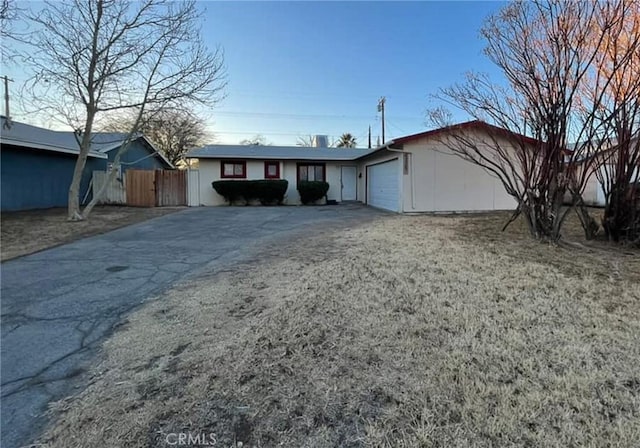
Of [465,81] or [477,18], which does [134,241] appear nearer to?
[465,81]

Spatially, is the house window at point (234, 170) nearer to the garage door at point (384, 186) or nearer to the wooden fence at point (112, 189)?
the wooden fence at point (112, 189)

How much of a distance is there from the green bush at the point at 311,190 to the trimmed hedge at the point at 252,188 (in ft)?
2.90

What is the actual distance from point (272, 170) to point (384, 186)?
250 inches

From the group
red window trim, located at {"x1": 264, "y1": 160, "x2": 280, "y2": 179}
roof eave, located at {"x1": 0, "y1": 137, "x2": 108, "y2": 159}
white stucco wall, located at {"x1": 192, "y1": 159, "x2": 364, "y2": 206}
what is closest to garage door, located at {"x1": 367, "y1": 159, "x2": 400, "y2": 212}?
white stucco wall, located at {"x1": 192, "y1": 159, "x2": 364, "y2": 206}

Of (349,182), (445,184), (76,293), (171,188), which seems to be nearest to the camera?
(76,293)

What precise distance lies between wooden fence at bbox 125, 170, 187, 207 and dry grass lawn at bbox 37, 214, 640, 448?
13232 mm

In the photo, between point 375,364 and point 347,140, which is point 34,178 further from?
point 347,140

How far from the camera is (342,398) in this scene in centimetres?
214

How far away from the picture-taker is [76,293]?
4.24 meters

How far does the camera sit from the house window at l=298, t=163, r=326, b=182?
723 inches

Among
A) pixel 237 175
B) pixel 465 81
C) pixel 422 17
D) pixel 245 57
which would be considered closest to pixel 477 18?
pixel 465 81

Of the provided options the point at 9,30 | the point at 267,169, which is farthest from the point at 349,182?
the point at 9,30

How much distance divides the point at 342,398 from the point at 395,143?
11450 mm

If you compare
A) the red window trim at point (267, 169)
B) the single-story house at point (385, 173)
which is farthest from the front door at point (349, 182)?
the red window trim at point (267, 169)
